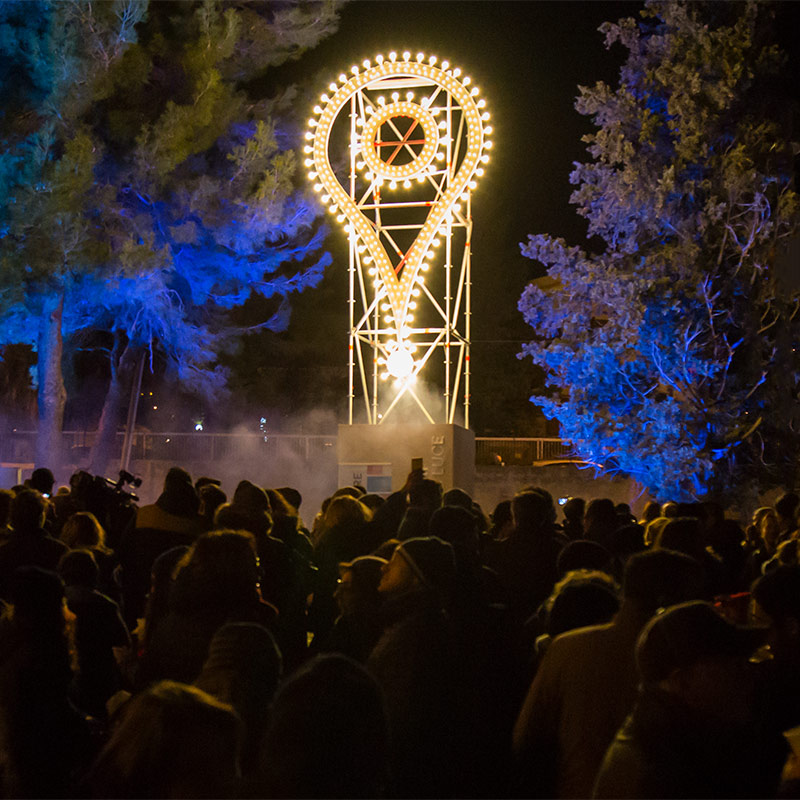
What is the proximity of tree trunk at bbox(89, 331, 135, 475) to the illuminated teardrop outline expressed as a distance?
9.01 meters

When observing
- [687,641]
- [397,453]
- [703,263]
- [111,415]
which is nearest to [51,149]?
[111,415]

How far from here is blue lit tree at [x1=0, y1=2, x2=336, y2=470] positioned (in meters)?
19.0

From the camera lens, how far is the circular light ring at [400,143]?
14.4m

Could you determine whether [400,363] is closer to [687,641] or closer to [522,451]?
[522,451]

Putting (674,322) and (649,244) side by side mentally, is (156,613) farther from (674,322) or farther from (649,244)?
(649,244)

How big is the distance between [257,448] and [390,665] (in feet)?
60.2

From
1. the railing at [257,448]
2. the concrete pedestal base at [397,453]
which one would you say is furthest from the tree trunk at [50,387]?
the concrete pedestal base at [397,453]

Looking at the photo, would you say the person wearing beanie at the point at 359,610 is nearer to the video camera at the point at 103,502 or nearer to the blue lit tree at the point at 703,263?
the video camera at the point at 103,502

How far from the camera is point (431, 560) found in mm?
3742

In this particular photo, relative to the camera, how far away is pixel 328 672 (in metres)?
2.37

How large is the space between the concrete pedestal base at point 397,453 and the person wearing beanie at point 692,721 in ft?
36.2

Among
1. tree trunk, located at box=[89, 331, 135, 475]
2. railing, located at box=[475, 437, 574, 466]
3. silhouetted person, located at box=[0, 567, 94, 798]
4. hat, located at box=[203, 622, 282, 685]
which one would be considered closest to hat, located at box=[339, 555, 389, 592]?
hat, located at box=[203, 622, 282, 685]

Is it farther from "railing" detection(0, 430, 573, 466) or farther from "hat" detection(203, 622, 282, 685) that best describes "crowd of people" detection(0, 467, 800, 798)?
"railing" detection(0, 430, 573, 466)

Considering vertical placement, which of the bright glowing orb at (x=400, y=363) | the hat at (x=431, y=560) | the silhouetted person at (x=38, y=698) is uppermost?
the bright glowing orb at (x=400, y=363)
